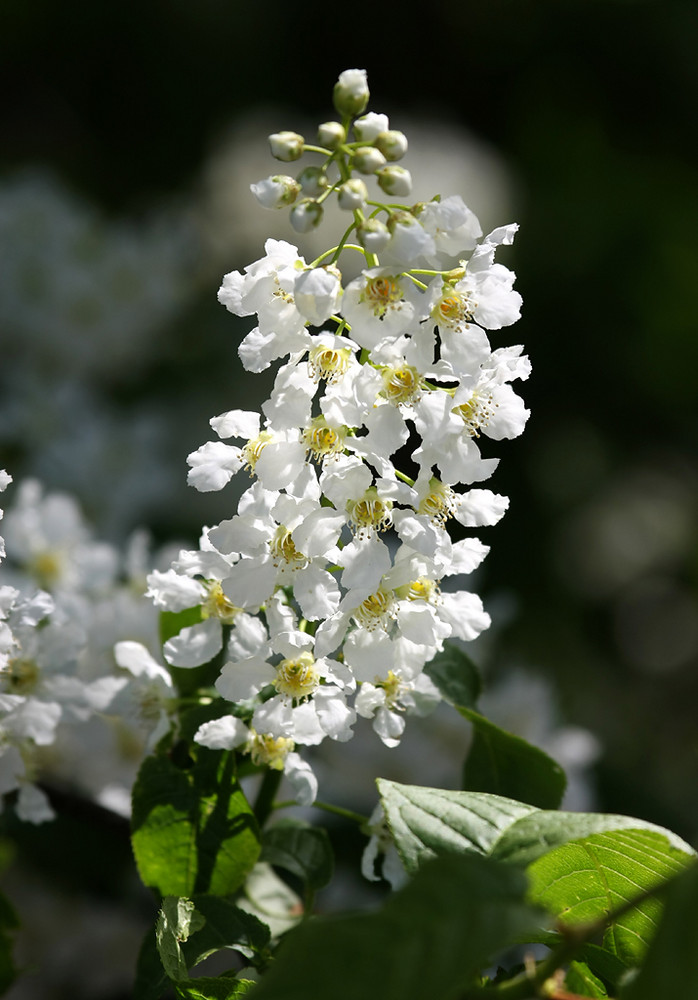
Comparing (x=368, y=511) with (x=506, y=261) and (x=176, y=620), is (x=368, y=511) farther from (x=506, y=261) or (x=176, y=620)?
(x=506, y=261)

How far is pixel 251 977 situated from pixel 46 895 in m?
0.83

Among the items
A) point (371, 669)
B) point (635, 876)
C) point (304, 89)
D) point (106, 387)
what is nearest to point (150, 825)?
point (371, 669)

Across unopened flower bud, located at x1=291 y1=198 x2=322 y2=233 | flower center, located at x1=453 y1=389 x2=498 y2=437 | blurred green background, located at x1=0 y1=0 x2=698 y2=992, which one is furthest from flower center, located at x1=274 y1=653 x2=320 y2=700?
blurred green background, located at x1=0 y1=0 x2=698 y2=992

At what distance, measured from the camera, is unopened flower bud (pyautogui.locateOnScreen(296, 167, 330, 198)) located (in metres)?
0.71

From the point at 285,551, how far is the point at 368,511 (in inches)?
2.6

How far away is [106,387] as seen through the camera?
2.40 m

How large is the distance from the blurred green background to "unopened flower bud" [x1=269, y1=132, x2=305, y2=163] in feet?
2.79

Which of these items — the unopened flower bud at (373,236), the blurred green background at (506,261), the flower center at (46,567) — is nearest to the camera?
the unopened flower bud at (373,236)

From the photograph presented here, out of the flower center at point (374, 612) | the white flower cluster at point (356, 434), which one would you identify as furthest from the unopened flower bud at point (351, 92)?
the flower center at point (374, 612)

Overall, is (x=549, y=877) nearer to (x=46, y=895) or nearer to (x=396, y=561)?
(x=396, y=561)

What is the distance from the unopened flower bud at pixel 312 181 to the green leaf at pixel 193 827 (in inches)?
17.6

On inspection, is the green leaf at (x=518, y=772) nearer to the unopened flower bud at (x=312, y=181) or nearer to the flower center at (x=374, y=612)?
the flower center at (x=374, y=612)

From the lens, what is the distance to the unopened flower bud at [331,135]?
707 mm

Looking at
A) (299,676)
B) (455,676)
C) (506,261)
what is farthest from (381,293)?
(506,261)
